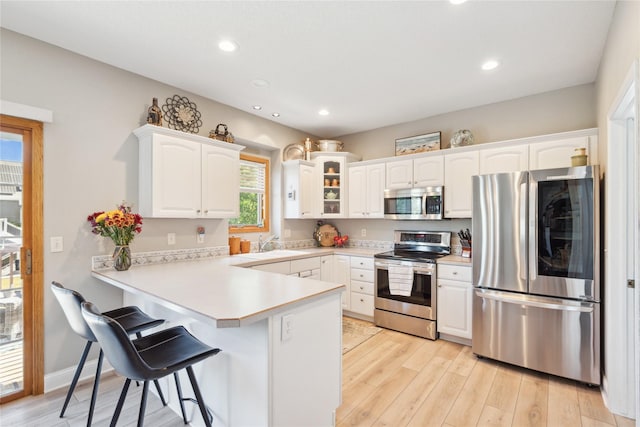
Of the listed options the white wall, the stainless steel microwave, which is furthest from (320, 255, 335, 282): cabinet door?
the white wall

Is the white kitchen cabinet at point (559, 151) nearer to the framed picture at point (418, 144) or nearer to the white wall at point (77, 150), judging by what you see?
the framed picture at point (418, 144)

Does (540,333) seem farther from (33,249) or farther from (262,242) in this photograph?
(33,249)

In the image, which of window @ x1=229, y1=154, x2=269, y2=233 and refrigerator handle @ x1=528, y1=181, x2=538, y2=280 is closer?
refrigerator handle @ x1=528, y1=181, x2=538, y2=280

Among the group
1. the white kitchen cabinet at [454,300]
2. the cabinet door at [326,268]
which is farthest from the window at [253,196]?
the white kitchen cabinet at [454,300]

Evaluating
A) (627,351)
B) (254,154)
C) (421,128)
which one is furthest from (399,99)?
(627,351)

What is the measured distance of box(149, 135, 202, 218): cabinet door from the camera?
269 cm

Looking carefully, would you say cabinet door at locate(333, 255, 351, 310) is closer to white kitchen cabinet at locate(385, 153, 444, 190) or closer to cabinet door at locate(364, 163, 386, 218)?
cabinet door at locate(364, 163, 386, 218)

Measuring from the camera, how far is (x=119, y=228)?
2.46 m

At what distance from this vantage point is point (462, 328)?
3.16 meters

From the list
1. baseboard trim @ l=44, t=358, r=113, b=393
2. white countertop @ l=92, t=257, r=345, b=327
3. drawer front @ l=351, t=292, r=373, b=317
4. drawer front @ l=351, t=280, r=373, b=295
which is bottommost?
baseboard trim @ l=44, t=358, r=113, b=393

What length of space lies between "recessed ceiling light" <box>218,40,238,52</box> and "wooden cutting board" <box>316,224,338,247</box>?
287cm

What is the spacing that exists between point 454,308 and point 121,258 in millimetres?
3162

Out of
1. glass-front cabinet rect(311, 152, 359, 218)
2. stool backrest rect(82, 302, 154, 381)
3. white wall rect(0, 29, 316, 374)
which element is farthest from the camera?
glass-front cabinet rect(311, 152, 359, 218)

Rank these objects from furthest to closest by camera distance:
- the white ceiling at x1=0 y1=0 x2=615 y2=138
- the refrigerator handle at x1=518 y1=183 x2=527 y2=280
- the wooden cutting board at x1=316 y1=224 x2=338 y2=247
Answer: the wooden cutting board at x1=316 y1=224 x2=338 y2=247 < the refrigerator handle at x1=518 y1=183 x2=527 y2=280 < the white ceiling at x1=0 y1=0 x2=615 y2=138
